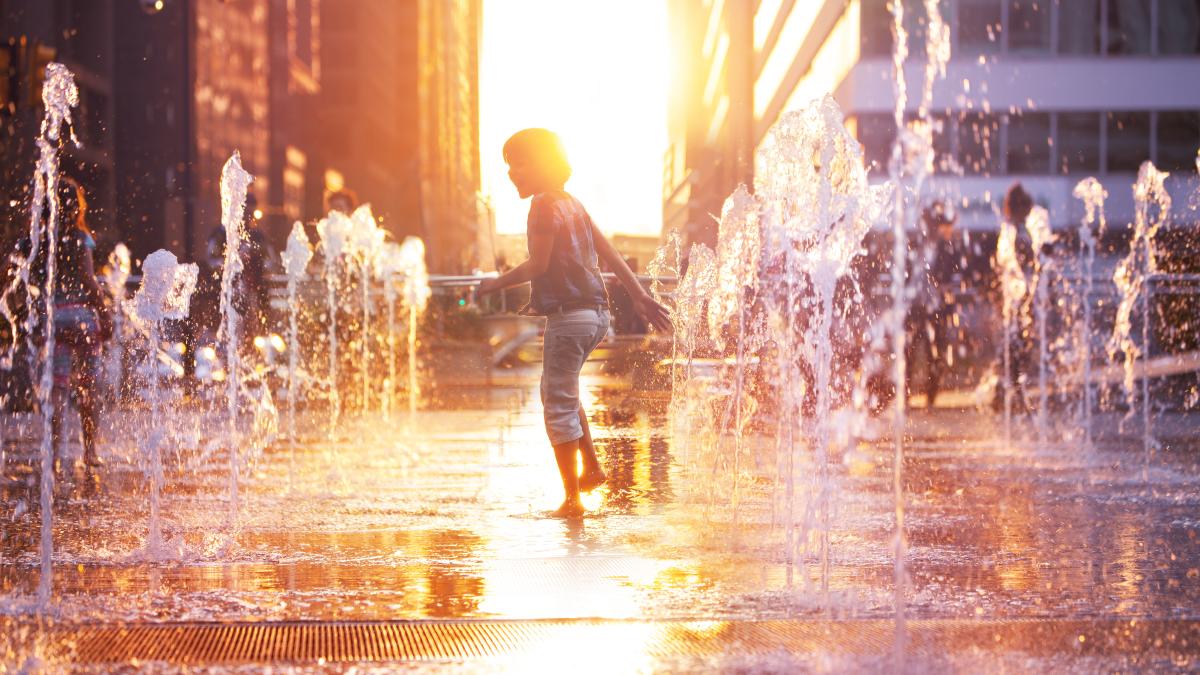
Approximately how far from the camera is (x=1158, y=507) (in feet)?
23.4

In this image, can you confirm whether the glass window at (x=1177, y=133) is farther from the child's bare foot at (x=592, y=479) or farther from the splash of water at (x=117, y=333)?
the child's bare foot at (x=592, y=479)

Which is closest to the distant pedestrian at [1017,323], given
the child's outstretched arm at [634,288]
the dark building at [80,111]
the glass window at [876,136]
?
the child's outstretched arm at [634,288]

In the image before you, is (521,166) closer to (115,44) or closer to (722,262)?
(722,262)

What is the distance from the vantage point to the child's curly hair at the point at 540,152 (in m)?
7.02

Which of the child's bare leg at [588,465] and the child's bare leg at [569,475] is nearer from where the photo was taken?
the child's bare leg at [569,475]

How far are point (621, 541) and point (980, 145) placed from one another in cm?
3177

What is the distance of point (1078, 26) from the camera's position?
116 feet

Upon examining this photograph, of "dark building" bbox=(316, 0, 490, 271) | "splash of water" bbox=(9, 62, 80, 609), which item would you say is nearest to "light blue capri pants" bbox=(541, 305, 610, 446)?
"splash of water" bbox=(9, 62, 80, 609)

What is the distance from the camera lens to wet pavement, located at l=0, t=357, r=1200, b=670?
4.71 meters

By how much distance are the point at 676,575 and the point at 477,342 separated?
1350cm

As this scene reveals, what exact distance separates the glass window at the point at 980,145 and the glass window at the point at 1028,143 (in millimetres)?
324

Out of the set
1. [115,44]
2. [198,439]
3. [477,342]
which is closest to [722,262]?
[198,439]

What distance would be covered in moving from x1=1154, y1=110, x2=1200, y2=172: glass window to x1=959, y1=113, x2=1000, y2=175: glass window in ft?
11.7

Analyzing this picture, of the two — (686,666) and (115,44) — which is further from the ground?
(115,44)
